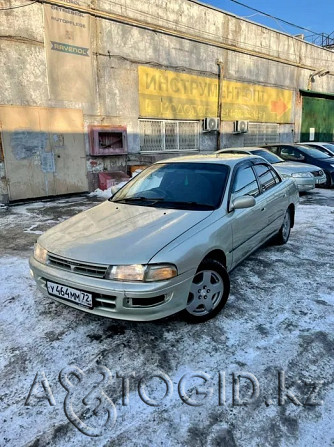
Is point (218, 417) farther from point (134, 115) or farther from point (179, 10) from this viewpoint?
point (179, 10)

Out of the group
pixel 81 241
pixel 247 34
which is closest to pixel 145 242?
pixel 81 241

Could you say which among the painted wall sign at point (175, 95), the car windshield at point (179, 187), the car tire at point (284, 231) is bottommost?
the car tire at point (284, 231)

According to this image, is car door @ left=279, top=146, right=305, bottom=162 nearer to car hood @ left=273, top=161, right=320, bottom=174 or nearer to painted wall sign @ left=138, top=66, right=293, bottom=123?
car hood @ left=273, top=161, right=320, bottom=174

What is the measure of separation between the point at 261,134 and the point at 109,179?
8543 millimetres

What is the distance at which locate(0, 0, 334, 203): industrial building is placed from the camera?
26.3 ft

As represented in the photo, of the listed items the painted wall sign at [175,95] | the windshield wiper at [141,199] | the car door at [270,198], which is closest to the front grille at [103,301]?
the windshield wiper at [141,199]

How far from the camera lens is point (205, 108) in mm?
12242

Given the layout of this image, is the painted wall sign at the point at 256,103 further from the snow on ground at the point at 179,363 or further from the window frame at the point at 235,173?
the snow on ground at the point at 179,363

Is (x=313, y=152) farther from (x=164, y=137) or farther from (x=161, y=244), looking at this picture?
(x=161, y=244)

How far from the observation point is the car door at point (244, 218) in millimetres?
3334

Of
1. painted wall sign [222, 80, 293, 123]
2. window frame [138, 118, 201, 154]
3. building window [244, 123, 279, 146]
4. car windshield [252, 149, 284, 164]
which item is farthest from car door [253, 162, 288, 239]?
building window [244, 123, 279, 146]

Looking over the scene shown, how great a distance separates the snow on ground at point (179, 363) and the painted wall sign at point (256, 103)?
10557mm

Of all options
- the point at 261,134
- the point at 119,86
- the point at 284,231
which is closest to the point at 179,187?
the point at 284,231

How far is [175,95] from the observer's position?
11211mm
